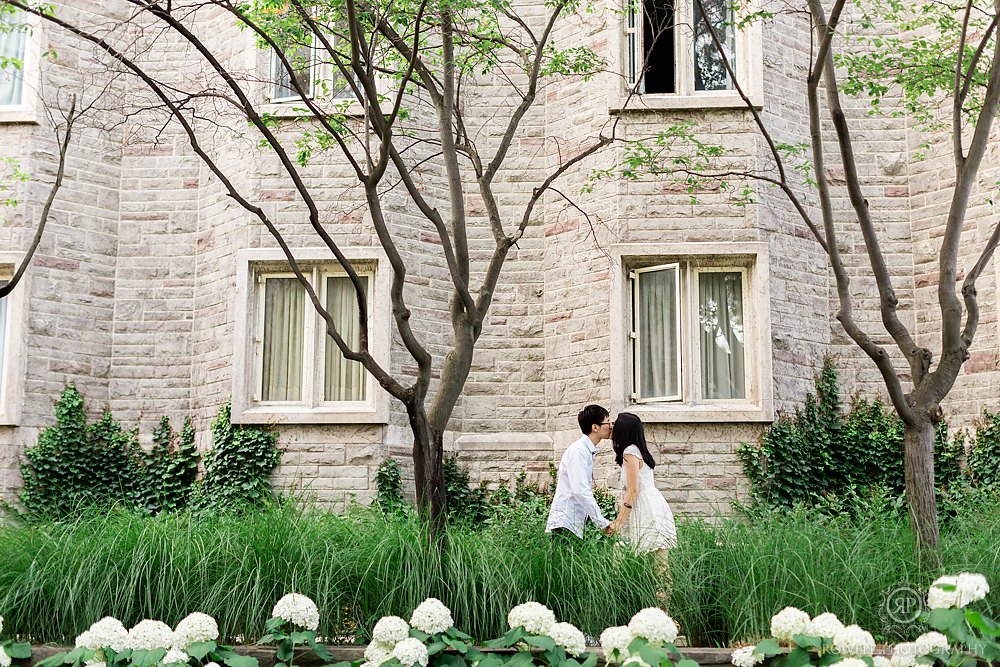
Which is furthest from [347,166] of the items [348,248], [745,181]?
[745,181]

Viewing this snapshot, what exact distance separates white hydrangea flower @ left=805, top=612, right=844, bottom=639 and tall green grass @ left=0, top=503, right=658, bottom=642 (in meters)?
1.21

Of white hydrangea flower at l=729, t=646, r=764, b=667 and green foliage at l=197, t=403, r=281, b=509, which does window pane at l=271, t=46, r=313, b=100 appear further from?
white hydrangea flower at l=729, t=646, r=764, b=667

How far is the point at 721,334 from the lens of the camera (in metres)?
12.4

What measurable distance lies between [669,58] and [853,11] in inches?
95.0

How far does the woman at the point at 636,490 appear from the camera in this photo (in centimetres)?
794

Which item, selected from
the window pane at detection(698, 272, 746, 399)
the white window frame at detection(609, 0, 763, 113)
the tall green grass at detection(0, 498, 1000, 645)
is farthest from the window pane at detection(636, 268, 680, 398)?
the tall green grass at detection(0, 498, 1000, 645)

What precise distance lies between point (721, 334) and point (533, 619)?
23.3 feet

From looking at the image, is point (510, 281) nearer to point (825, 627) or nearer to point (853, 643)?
point (825, 627)

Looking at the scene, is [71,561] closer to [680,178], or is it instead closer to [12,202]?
[12,202]

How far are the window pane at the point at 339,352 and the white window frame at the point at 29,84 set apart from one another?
3808mm

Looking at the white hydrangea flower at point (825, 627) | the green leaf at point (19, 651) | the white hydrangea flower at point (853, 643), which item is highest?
the white hydrangea flower at point (825, 627)

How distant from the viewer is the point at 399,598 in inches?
261

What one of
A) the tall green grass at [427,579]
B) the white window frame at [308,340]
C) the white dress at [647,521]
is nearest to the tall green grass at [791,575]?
the tall green grass at [427,579]

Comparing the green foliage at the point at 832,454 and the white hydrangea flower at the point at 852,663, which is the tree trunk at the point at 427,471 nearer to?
the white hydrangea flower at the point at 852,663
